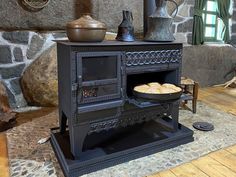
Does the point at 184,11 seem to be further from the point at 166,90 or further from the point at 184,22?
the point at 166,90

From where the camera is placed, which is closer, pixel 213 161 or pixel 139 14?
pixel 213 161

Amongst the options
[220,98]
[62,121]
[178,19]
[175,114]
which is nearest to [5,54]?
[62,121]

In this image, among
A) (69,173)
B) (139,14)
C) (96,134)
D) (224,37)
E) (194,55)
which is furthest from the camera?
(224,37)

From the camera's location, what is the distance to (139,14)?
2.74 metres

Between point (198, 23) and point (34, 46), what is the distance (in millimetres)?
1990

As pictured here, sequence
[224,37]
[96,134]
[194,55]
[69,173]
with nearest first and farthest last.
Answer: [69,173] < [96,134] < [194,55] < [224,37]

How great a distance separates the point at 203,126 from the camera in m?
2.02

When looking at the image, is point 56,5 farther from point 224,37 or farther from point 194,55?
point 224,37

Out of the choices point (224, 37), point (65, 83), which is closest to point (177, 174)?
point (65, 83)

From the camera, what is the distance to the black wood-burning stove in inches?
52.9

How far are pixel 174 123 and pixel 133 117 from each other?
37 centimetres

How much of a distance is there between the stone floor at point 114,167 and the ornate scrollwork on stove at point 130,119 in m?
0.24

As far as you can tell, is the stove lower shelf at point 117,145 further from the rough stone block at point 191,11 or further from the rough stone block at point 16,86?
the rough stone block at point 191,11

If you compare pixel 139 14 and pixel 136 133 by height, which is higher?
pixel 139 14
